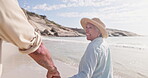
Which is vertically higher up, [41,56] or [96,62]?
[41,56]

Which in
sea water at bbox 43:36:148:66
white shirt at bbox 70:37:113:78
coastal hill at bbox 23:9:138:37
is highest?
white shirt at bbox 70:37:113:78

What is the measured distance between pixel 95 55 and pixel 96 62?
0.08m

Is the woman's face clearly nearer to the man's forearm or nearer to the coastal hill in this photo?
the man's forearm

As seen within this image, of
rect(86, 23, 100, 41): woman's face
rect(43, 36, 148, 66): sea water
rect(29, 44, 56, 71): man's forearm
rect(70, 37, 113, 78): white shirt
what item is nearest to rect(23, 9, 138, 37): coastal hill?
rect(43, 36, 148, 66): sea water

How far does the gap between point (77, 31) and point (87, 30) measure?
238 ft

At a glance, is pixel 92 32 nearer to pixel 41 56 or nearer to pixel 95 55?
pixel 95 55

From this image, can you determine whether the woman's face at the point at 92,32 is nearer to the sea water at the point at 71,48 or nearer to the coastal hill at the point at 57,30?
the sea water at the point at 71,48

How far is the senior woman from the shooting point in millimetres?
2285

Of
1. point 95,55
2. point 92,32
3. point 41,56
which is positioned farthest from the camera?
point 92,32

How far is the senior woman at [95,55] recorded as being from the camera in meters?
2.29

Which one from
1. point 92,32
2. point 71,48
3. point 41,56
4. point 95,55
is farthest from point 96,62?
point 71,48

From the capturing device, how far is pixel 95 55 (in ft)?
7.57

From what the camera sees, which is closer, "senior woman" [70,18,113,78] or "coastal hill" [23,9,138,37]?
"senior woman" [70,18,113,78]

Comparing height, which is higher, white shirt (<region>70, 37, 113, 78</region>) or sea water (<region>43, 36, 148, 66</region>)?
white shirt (<region>70, 37, 113, 78</region>)
